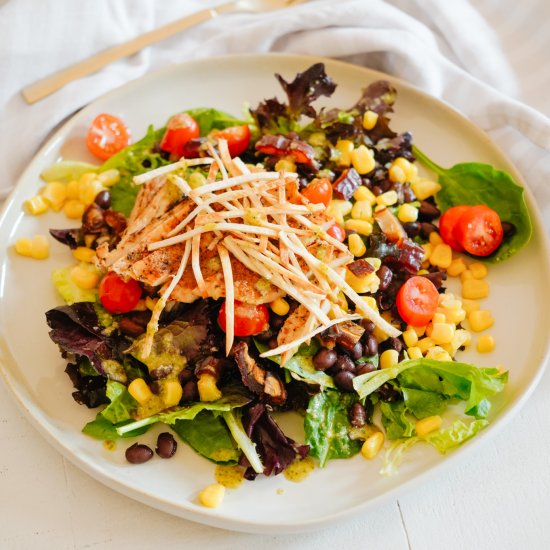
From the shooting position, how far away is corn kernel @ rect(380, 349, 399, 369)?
15.9ft

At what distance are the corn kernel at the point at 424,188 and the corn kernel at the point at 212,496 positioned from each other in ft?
9.34

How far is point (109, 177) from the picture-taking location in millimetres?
5867

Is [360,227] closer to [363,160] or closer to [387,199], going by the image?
[387,199]

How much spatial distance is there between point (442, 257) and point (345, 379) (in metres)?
1.36

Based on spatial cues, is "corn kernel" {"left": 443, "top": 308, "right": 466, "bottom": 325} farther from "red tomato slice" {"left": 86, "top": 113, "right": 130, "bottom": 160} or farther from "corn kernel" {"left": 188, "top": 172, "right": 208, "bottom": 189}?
"red tomato slice" {"left": 86, "top": 113, "right": 130, "bottom": 160}

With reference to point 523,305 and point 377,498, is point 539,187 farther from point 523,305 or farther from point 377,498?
point 377,498

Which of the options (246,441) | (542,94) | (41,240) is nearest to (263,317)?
(246,441)

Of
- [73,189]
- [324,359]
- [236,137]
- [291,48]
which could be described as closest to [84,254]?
[73,189]

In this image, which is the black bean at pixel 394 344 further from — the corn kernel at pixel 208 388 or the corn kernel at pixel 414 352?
the corn kernel at pixel 208 388

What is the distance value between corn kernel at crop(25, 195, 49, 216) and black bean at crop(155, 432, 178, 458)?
2.18 m

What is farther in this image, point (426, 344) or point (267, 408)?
point (426, 344)

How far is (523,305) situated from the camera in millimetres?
5242

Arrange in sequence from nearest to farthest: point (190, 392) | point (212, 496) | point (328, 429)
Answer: point (212, 496), point (328, 429), point (190, 392)

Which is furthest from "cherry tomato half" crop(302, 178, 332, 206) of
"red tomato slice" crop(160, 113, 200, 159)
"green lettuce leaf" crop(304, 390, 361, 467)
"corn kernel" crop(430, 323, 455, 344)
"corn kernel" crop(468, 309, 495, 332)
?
"green lettuce leaf" crop(304, 390, 361, 467)
